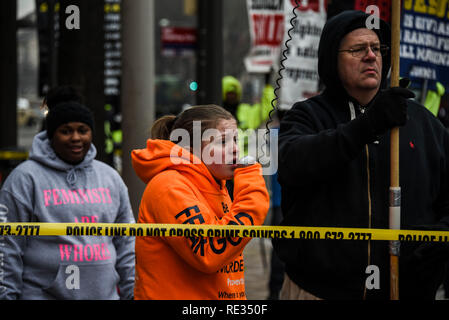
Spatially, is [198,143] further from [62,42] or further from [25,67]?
[25,67]

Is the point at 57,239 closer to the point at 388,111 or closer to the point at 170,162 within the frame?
the point at 170,162

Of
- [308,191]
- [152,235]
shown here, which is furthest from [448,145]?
[152,235]

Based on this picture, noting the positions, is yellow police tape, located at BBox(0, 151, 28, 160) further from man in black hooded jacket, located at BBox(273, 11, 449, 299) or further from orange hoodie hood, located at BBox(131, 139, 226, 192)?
man in black hooded jacket, located at BBox(273, 11, 449, 299)

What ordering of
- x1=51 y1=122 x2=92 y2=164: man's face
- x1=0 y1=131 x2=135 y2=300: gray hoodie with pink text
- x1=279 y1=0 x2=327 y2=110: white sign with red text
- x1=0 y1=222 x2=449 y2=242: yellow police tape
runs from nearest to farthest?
x1=0 y1=222 x2=449 y2=242: yellow police tape → x1=0 y1=131 x2=135 y2=300: gray hoodie with pink text → x1=51 y1=122 x2=92 y2=164: man's face → x1=279 y1=0 x2=327 y2=110: white sign with red text

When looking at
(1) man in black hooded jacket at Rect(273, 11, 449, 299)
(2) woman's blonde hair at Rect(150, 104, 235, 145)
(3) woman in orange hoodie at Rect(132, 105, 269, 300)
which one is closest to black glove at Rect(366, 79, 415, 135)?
(1) man in black hooded jacket at Rect(273, 11, 449, 299)

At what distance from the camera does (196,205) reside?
320cm

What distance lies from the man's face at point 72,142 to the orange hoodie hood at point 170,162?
1.13m

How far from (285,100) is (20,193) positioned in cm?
412

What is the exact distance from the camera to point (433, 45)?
6.38 m

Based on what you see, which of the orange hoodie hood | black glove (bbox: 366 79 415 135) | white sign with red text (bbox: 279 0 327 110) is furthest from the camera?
white sign with red text (bbox: 279 0 327 110)

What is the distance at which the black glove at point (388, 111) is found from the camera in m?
2.81

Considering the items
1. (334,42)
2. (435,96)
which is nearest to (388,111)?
(334,42)

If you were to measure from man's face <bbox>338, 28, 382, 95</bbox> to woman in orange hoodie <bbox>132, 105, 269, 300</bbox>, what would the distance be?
1.76 feet

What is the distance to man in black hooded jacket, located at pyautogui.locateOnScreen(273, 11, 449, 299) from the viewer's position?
121 inches
